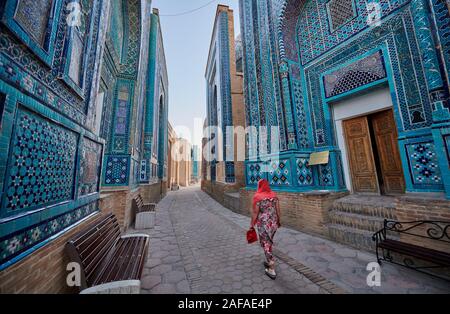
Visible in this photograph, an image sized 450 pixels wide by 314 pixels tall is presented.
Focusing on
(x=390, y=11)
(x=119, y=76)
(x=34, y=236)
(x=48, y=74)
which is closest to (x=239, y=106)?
(x=119, y=76)

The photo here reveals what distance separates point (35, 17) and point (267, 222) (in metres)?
3.60

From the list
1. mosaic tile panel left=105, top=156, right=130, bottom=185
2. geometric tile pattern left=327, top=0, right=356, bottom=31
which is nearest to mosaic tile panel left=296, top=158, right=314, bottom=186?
geometric tile pattern left=327, top=0, right=356, bottom=31

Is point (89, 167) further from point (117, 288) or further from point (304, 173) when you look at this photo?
point (304, 173)

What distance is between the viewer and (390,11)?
397 cm

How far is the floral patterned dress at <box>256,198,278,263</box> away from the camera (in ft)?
8.79

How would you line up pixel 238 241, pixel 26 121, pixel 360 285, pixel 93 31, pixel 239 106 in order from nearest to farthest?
pixel 26 121
pixel 360 285
pixel 93 31
pixel 238 241
pixel 239 106

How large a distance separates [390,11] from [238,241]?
613cm

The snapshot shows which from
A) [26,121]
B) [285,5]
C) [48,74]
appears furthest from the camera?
[285,5]

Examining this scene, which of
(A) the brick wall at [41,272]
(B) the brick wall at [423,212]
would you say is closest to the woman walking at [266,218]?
(B) the brick wall at [423,212]

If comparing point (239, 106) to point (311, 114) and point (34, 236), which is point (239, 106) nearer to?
point (311, 114)

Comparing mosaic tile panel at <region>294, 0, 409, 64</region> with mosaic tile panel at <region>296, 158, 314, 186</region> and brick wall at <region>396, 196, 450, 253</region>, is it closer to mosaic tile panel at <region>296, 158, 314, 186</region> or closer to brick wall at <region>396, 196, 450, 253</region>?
mosaic tile panel at <region>296, 158, 314, 186</region>

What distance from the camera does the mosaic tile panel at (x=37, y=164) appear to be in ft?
4.91

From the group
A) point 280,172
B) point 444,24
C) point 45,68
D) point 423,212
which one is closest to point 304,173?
point 280,172

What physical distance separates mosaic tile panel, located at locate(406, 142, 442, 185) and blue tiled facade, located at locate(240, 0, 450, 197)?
0.5 inches
